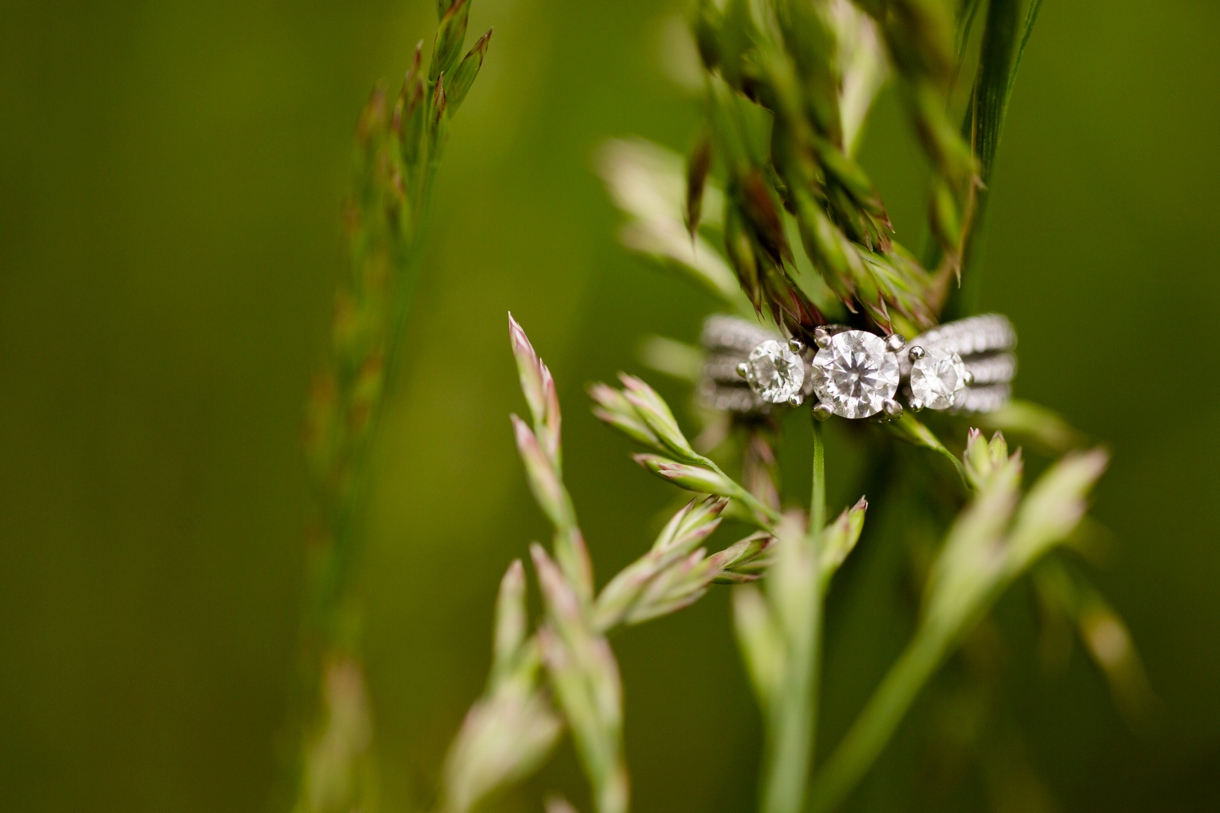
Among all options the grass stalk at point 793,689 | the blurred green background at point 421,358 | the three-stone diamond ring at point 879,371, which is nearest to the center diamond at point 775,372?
the three-stone diamond ring at point 879,371

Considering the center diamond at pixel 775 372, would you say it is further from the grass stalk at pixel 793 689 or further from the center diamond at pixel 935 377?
the grass stalk at pixel 793 689

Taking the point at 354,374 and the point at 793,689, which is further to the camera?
the point at 354,374

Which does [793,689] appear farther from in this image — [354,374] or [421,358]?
[421,358]

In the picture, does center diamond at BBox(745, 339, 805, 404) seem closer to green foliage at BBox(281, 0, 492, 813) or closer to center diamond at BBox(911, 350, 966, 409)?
center diamond at BBox(911, 350, 966, 409)

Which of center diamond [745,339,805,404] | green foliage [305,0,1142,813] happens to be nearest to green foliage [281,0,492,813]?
green foliage [305,0,1142,813]

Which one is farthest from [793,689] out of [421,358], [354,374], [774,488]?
[421,358]

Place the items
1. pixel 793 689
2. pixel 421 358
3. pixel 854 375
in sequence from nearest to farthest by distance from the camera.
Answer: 1. pixel 793 689
2. pixel 854 375
3. pixel 421 358
